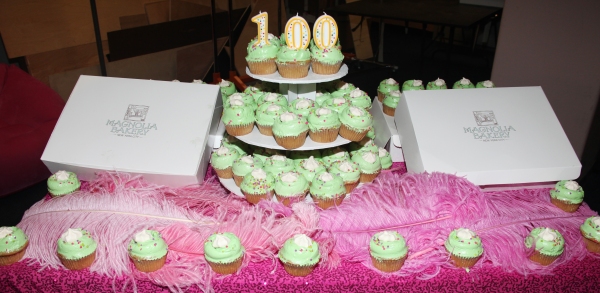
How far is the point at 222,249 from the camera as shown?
1.19m

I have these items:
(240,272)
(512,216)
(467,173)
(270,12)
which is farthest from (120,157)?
(270,12)

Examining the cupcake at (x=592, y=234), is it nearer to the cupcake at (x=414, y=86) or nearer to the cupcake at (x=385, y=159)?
the cupcake at (x=385, y=159)

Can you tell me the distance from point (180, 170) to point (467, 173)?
0.95 m

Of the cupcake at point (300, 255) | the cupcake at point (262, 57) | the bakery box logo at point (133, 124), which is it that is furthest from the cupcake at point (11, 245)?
the cupcake at point (262, 57)

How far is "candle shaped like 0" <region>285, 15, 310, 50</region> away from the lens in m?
1.41

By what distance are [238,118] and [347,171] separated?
39 centimetres

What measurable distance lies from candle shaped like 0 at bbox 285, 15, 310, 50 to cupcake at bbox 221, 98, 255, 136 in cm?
24

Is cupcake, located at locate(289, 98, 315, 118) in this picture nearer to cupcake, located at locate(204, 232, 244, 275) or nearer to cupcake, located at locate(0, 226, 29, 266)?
cupcake, located at locate(204, 232, 244, 275)

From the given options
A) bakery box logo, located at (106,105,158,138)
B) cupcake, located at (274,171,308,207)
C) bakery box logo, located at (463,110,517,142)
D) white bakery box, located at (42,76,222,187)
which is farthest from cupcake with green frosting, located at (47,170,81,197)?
bakery box logo, located at (463,110,517,142)

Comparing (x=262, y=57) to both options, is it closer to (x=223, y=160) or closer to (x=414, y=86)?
(x=223, y=160)

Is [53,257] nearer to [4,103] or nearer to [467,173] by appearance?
[467,173]

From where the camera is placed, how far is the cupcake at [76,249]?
1206mm

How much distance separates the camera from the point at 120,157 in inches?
63.1

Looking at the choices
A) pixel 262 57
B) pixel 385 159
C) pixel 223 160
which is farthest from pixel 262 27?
pixel 385 159
